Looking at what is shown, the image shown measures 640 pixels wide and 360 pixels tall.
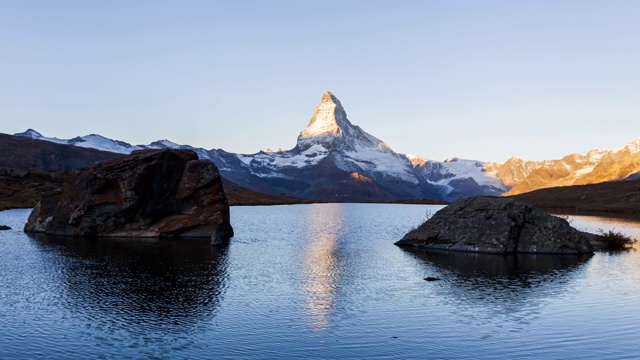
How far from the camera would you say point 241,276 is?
43.7m

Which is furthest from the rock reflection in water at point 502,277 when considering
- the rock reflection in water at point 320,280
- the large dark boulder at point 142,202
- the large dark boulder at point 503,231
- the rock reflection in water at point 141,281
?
the large dark boulder at point 142,202

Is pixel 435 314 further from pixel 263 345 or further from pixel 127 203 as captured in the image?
pixel 127 203

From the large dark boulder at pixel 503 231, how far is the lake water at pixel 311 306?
13.0 ft

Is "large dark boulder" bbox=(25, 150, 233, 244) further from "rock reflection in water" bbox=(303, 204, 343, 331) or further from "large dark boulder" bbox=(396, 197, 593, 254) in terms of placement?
"large dark boulder" bbox=(396, 197, 593, 254)

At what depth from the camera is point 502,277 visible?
146 feet

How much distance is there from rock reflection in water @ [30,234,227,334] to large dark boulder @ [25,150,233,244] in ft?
25.5

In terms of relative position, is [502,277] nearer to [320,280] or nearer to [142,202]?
[320,280]

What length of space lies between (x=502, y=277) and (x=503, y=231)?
17.3 meters

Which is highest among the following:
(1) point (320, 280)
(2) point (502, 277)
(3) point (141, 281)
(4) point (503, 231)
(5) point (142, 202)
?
(5) point (142, 202)

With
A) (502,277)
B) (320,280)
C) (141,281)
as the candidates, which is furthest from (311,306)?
(502,277)

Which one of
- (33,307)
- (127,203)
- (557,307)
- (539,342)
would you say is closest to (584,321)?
(557,307)

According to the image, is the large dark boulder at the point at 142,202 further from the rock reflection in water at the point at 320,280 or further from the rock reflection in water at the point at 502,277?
the rock reflection in water at the point at 502,277

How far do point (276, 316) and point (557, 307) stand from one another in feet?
54.7

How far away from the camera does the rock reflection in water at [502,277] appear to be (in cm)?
3475
